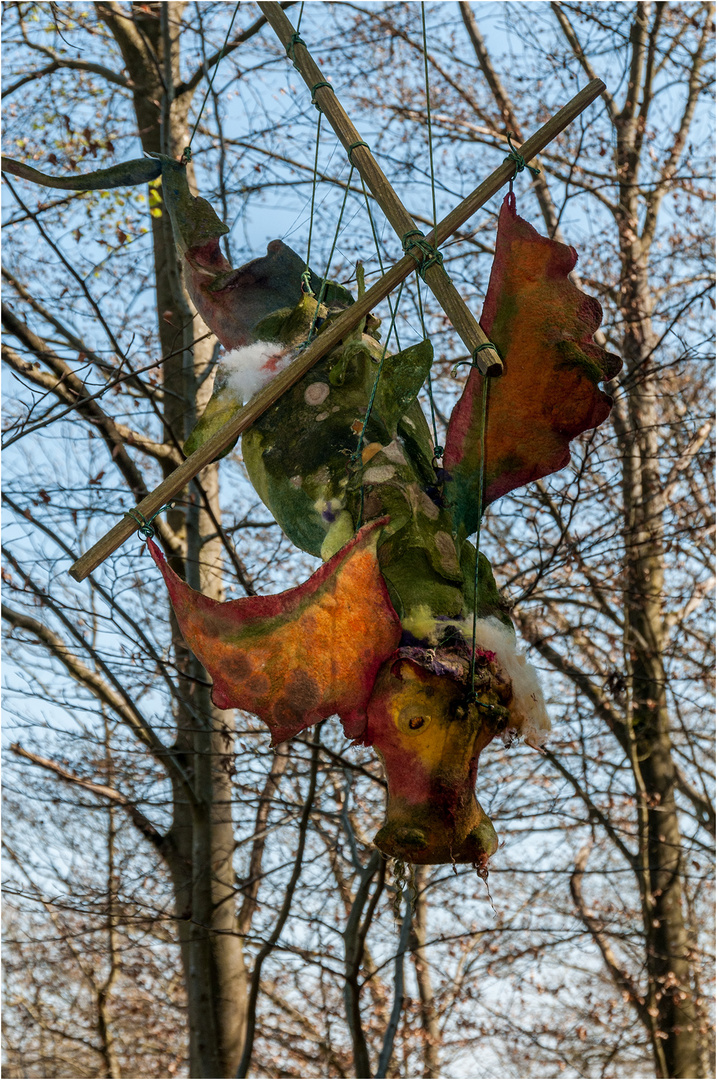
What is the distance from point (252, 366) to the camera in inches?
123

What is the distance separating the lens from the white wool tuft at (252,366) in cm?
308

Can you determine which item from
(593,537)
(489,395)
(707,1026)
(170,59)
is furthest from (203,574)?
(707,1026)

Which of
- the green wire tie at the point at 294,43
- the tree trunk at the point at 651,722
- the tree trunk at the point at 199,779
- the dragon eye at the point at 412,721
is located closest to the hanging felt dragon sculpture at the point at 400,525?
the dragon eye at the point at 412,721

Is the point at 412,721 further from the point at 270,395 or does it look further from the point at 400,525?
the point at 270,395

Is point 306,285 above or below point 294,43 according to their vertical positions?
below

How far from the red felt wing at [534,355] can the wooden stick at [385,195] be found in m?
0.07

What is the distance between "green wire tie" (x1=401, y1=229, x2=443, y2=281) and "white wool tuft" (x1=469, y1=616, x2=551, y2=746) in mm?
910

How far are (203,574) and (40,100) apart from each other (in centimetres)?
431

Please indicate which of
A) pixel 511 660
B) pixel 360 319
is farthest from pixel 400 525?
pixel 360 319

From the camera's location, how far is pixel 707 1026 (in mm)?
8047

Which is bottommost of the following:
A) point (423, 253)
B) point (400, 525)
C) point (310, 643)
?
point (310, 643)

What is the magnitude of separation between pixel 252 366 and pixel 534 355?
0.86 meters

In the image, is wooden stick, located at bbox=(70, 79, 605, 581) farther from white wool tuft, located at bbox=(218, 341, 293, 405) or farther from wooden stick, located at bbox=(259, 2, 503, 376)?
white wool tuft, located at bbox=(218, 341, 293, 405)

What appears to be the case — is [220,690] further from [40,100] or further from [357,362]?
[40,100]
